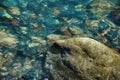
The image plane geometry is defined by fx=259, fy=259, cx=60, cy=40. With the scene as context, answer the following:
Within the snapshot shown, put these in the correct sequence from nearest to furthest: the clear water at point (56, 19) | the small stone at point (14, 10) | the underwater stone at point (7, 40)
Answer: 1. the underwater stone at point (7, 40)
2. the clear water at point (56, 19)
3. the small stone at point (14, 10)

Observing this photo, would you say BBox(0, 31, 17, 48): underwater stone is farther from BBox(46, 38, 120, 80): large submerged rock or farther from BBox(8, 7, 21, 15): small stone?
BBox(46, 38, 120, 80): large submerged rock

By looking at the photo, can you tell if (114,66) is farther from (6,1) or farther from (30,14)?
(6,1)

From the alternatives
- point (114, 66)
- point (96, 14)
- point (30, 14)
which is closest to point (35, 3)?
point (30, 14)

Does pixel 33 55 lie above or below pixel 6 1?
below

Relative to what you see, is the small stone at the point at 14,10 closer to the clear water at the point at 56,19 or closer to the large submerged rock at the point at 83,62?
the clear water at the point at 56,19

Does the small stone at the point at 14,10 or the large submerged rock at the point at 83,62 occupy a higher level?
the small stone at the point at 14,10

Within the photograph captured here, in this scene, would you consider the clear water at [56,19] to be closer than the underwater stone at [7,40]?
No

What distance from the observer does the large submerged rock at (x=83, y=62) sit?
6348 mm

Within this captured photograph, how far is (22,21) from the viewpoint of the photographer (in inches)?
359

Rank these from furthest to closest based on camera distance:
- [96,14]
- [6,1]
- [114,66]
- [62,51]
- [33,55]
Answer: [6,1], [96,14], [33,55], [62,51], [114,66]

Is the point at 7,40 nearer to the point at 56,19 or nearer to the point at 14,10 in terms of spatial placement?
the point at 14,10

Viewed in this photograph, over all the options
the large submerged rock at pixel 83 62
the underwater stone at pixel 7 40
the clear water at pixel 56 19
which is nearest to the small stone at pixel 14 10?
the clear water at pixel 56 19

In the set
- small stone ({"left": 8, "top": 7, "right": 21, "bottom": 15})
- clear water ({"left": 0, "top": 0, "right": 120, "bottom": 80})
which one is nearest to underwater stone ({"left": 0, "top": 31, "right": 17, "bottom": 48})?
clear water ({"left": 0, "top": 0, "right": 120, "bottom": 80})

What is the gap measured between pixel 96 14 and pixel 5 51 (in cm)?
361
